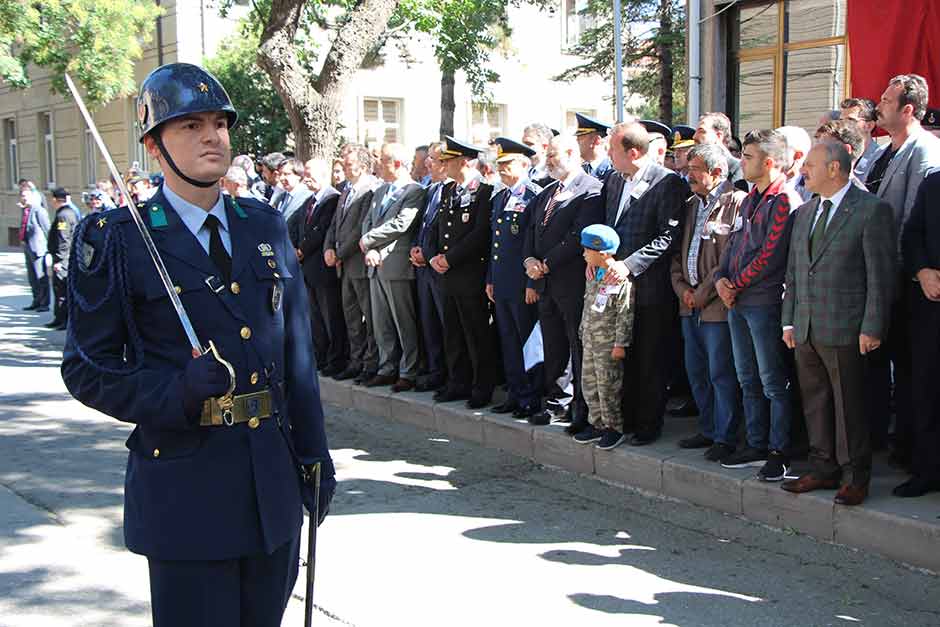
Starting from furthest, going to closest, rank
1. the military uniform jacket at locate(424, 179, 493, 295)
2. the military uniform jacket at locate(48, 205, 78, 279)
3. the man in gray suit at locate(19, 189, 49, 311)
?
the man in gray suit at locate(19, 189, 49, 311), the military uniform jacket at locate(48, 205, 78, 279), the military uniform jacket at locate(424, 179, 493, 295)

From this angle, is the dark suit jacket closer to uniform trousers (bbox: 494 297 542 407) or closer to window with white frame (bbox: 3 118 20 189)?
uniform trousers (bbox: 494 297 542 407)

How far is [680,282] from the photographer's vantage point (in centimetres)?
646

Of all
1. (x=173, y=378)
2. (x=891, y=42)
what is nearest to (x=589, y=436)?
(x=891, y=42)

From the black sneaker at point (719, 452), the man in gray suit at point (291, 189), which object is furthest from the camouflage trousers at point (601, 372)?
the man in gray suit at point (291, 189)

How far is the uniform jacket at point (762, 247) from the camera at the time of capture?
18.8 ft

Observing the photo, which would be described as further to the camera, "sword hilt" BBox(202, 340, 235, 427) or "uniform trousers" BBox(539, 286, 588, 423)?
"uniform trousers" BBox(539, 286, 588, 423)

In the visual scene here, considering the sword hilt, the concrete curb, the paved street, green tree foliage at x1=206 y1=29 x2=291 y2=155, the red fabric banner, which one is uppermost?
green tree foliage at x1=206 y1=29 x2=291 y2=155

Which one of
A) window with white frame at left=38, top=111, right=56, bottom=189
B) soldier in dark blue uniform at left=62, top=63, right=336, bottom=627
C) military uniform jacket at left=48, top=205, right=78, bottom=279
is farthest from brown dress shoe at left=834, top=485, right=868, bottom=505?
window with white frame at left=38, top=111, right=56, bottom=189

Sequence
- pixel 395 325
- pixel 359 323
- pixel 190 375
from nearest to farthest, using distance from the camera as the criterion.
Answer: pixel 190 375, pixel 395 325, pixel 359 323

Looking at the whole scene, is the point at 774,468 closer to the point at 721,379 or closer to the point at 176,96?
the point at 721,379

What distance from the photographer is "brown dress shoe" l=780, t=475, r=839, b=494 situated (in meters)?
5.48

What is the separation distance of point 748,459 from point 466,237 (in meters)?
2.98

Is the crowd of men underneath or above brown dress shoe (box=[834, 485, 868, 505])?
above

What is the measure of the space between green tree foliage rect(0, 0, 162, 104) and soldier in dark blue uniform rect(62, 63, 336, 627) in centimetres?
2031
